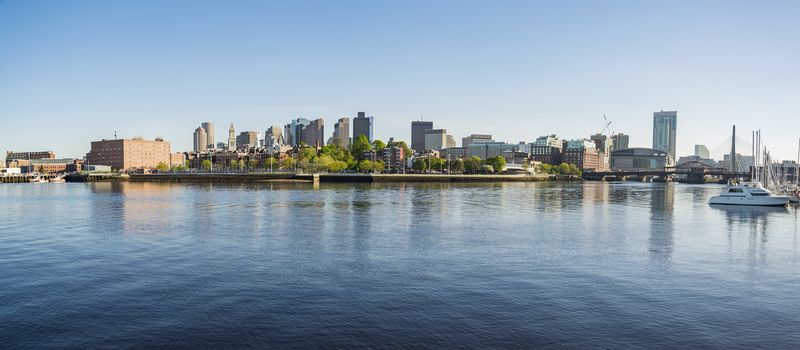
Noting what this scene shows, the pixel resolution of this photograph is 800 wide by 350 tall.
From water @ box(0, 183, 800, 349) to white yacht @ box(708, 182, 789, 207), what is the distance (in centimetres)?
3116

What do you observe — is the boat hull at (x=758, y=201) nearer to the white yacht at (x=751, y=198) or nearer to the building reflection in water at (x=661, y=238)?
the white yacht at (x=751, y=198)

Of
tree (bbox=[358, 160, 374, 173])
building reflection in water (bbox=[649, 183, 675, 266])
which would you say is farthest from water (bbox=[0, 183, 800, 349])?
tree (bbox=[358, 160, 374, 173])

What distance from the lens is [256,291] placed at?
2156cm

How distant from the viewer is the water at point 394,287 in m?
16.8

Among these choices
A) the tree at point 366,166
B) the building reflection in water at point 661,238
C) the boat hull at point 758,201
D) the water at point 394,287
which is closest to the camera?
the water at point 394,287

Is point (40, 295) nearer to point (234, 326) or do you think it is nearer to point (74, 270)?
point (74, 270)

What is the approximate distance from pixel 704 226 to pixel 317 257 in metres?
36.2

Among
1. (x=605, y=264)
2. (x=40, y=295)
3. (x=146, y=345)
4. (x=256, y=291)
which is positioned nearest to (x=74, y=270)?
(x=40, y=295)

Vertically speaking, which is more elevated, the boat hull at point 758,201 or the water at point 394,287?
the boat hull at point 758,201

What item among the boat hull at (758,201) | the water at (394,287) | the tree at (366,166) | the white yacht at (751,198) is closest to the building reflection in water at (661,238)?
the water at (394,287)

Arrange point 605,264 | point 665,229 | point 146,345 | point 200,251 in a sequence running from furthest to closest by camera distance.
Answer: point 665,229 → point 200,251 → point 605,264 → point 146,345

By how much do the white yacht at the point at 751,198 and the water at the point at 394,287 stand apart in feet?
102

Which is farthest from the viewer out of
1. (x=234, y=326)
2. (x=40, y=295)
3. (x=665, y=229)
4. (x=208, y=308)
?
(x=665, y=229)

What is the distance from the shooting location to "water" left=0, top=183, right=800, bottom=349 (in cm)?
1675
